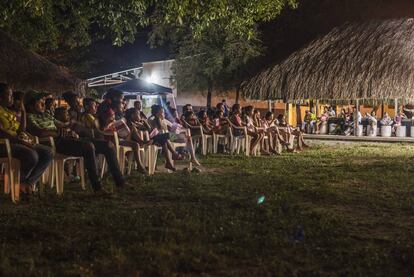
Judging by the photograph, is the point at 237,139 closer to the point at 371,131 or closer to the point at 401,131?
the point at 371,131

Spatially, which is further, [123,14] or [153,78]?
[153,78]

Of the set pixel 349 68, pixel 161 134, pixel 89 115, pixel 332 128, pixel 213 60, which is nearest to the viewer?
pixel 89 115

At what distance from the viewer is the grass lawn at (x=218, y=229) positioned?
14.3 feet

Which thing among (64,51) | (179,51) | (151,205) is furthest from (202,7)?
→ (64,51)

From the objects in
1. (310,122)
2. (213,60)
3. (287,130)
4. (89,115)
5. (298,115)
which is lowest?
(287,130)

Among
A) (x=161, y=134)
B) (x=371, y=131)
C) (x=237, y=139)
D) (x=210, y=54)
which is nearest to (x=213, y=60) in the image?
(x=210, y=54)

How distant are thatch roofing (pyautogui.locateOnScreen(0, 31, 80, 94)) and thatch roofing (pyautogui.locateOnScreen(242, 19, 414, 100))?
579cm

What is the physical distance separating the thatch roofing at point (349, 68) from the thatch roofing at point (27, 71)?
5.79m

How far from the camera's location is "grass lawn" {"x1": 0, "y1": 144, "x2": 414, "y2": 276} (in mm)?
4371

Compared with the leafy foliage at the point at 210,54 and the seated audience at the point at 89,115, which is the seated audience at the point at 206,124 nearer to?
the seated audience at the point at 89,115

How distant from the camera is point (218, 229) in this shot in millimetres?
5559

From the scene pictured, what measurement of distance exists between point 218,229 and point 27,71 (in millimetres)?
10258

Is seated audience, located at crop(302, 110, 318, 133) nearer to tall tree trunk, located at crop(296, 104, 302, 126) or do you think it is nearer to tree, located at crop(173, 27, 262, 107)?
tree, located at crop(173, 27, 262, 107)

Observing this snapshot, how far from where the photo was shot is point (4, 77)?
13.9 m
